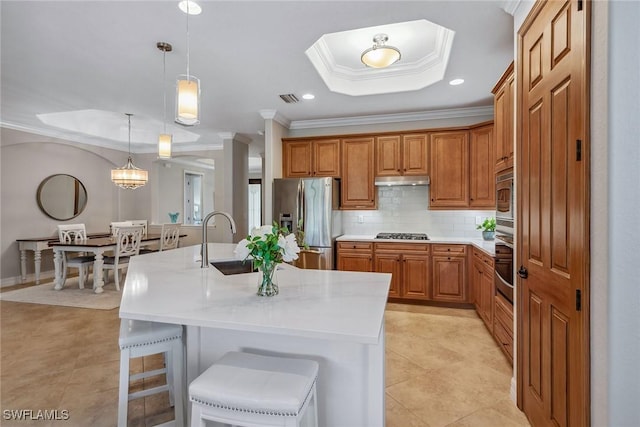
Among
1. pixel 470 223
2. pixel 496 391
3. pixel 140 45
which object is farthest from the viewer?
pixel 470 223

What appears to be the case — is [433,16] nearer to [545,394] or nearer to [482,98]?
[482,98]

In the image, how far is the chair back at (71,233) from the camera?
5309 mm

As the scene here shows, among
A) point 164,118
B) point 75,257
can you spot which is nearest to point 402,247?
point 164,118

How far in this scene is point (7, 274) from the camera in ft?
16.6

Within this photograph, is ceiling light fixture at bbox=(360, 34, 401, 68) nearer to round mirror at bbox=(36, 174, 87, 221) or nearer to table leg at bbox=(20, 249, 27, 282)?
round mirror at bbox=(36, 174, 87, 221)

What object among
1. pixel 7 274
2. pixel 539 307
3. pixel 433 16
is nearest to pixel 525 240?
pixel 539 307

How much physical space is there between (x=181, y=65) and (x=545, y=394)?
3695mm

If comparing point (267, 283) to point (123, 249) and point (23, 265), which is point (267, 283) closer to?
point (123, 249)

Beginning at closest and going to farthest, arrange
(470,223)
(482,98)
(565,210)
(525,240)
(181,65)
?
(565,210) < (525,240) < (181,65) < (482,98) < (470,223)

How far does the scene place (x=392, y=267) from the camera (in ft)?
13.3

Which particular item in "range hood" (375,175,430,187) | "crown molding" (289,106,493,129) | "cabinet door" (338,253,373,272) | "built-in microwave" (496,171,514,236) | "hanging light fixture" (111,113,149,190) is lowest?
"cabinet door" (338,253,373,272)

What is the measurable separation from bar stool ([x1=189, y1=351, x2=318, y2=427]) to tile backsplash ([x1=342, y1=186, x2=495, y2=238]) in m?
3.57

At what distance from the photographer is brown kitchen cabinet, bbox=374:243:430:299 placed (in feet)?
13.0

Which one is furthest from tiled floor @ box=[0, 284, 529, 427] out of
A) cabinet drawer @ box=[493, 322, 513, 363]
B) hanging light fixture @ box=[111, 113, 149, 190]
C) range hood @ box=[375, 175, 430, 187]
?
hanging light fixture @ box=[111, 113, 149, 190]
